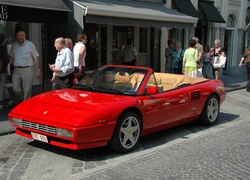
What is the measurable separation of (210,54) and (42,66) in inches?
250

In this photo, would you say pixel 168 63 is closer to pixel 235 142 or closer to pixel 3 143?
pixel 235 142

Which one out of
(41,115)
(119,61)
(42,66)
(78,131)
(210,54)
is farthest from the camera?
(119,61)

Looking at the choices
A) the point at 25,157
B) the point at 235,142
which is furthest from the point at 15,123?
the point at 235,142

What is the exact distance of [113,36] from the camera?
1384 cm

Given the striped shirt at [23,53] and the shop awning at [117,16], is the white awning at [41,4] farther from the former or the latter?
the striped shirt at [23,53]

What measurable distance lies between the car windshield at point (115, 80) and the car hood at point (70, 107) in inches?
7.7

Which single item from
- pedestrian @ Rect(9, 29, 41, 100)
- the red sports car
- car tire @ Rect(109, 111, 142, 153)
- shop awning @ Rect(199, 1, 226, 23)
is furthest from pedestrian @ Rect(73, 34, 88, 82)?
shop awning @ Rect(199, 1, 226, 23)

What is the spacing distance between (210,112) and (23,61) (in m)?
4.22

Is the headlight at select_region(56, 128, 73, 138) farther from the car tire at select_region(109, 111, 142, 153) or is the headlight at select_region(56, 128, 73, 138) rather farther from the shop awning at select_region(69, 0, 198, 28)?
the shop awning at select_region(69, 0, 198, 28)

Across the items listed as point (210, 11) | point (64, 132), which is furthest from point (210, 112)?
point (210, 11)

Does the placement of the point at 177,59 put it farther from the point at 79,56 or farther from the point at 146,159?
the point at 146,159

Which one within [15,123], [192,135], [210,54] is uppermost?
[210,54]

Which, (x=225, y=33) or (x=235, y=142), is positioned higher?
(x=225, y=33)

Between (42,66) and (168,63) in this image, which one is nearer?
(42,66)
